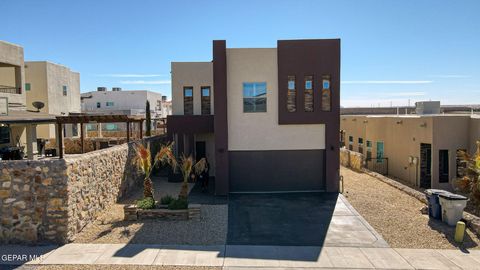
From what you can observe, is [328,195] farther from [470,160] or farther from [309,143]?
[470,160]

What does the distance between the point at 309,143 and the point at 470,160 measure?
6867 millimetres

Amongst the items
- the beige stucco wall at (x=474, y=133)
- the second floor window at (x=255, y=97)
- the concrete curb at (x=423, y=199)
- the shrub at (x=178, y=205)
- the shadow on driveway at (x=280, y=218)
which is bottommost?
the shadow on driveway at (x=280, y=218)

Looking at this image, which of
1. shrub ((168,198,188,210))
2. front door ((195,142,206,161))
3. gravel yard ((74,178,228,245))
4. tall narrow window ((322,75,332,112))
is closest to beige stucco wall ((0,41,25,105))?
front door ((195,142,206,161))

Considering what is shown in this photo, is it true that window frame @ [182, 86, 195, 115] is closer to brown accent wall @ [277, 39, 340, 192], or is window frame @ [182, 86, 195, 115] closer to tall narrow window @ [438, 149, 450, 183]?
brown accent wall @ [277, 39, 340, 192]

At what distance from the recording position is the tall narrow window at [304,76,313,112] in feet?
54.0

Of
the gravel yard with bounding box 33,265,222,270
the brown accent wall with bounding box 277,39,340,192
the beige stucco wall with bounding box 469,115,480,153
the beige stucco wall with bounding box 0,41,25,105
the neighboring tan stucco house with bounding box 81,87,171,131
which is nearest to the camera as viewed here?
the gravel yard with bounding box 33,265,222,270

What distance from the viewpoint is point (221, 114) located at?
1620cm

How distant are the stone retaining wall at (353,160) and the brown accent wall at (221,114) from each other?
1098 cm

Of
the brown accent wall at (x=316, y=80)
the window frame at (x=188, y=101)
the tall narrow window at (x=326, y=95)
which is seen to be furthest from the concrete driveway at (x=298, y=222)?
the window frame at (x=188, y=101)

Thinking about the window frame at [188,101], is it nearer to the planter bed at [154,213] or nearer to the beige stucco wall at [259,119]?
the beige stucco wall at [259,119]

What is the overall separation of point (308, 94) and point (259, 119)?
8.97 ft

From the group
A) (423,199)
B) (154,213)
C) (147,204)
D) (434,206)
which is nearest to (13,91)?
(147,204)

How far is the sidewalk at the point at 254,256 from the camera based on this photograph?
8.96 metres

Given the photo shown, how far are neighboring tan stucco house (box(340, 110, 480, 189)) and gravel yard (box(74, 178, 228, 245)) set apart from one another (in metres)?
12.4
